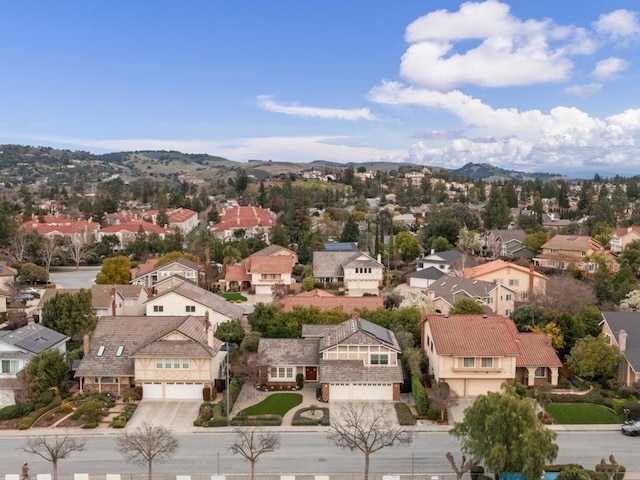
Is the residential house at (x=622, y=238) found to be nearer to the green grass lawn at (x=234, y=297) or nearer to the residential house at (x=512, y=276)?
the residential house at (x=512, y=276)

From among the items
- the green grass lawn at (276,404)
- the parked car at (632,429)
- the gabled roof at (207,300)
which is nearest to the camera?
the parked car at (632,429)

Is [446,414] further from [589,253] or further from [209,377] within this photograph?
[589,253]

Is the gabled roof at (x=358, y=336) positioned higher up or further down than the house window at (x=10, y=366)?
higher up

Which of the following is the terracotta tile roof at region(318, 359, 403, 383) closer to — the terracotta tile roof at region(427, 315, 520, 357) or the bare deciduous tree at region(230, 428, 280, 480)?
the terracotta tile roof at region(427, 315, 520, 357)

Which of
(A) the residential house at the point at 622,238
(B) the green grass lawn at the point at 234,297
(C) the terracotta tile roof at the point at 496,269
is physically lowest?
(B) the green grass lawn at the point at 234,297

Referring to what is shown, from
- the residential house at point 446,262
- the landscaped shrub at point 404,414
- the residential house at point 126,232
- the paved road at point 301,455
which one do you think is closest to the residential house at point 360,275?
the residential house at point 446,262

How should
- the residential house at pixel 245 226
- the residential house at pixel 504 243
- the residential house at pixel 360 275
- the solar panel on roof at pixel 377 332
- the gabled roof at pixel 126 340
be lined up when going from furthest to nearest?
the residential house at pixel 245 226, the residential house at pixel 504 243, the residential house at pixel 360 275, the solar panel on roof at pixel 377 332, the gabled roof at pixel 126 340

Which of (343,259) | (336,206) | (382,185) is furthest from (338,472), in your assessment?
(382,185)

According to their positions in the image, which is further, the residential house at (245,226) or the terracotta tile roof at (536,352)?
the residential house at (245,226)
